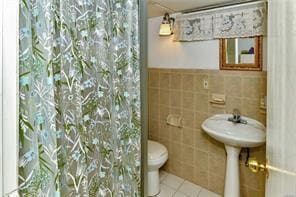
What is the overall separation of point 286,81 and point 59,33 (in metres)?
0.90

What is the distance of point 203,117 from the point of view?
2.58 metres

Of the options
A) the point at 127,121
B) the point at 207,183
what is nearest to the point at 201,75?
Result: the point at 207,183

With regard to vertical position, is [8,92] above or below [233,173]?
above

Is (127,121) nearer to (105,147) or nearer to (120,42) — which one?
(105,147)

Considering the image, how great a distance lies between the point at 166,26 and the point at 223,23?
63 centimetres

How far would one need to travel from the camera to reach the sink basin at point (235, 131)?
1982 millimetres

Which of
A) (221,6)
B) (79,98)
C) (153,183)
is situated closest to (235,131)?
(153,183)

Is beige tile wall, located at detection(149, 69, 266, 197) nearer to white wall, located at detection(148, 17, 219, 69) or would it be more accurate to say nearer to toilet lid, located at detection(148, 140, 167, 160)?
white wall, located at detection(148, 17, 219, 69)

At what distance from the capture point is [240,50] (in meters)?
2.28

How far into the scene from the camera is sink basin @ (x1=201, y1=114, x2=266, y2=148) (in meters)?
1.98

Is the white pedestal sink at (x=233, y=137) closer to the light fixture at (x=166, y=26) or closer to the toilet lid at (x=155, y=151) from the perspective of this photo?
the toilet lid at (x=155, y=151)

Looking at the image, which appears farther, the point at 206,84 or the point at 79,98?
the point at 206,84

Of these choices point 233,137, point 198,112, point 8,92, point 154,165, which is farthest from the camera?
point 198,112

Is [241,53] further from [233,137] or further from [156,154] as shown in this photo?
[156,154]
